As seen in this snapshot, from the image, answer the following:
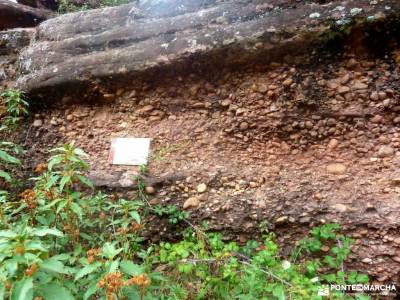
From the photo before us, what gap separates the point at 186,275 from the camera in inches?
87.7

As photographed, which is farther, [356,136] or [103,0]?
[103,0]

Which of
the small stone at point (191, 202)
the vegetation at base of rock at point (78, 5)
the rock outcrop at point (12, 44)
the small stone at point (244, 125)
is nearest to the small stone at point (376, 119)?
the small stone at point (244, 125)

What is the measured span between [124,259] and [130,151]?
1643 mm

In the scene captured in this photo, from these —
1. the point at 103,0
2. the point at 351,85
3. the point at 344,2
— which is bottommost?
the point at 351,85

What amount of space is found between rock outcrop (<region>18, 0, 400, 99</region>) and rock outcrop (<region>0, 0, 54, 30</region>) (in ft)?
5.89

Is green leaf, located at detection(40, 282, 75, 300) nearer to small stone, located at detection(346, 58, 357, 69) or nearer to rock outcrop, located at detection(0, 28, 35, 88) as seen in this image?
small stone, located at detection(346, 58, 357, 69)

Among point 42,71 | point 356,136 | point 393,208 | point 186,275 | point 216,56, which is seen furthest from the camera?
point 42,71

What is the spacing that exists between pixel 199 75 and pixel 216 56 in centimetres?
27

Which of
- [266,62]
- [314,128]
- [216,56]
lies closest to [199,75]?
[216,56]

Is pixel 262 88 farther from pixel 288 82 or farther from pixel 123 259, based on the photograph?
pixel 123 259

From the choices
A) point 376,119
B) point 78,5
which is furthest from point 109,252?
point 78,5

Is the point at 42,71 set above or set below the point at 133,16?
below

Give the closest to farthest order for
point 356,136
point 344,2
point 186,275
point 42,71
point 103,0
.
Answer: point 186,275 < point 356,136 < point 344,2 < point 42,71 < point 103,0

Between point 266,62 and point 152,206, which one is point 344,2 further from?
point 152,206
